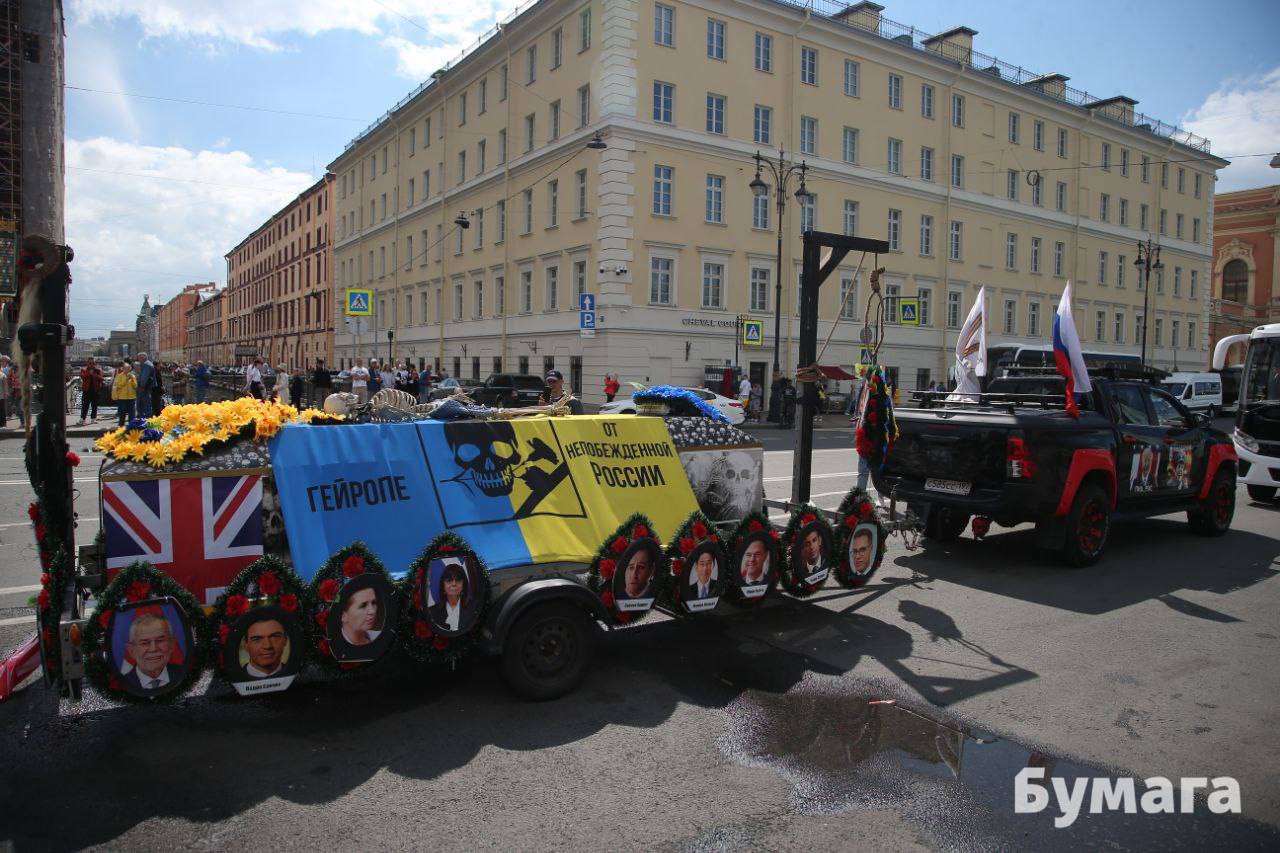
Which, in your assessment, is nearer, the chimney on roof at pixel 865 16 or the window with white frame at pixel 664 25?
the window with white frame at pixel 664 25

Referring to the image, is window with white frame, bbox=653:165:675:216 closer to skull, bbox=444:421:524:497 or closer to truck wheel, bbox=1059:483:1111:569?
truck wheel, bbox=1059:483:1111:569

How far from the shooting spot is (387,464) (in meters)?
4.82

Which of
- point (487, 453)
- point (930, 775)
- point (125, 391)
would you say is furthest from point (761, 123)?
point (930, 775)

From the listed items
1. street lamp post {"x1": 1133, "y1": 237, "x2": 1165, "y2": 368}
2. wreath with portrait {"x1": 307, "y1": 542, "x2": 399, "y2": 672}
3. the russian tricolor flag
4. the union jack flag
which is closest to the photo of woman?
wreath with portrait {"x1": 307, "y1": 542, "x2": 399, "y2": 672}

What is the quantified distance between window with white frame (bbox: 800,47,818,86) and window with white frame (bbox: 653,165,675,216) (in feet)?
25.1

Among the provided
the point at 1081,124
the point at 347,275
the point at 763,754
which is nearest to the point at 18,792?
the point at 763,754

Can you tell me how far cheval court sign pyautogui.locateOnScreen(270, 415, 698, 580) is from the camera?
180 inches

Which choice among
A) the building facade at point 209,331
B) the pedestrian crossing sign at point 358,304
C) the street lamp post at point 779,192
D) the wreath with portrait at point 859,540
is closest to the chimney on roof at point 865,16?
the street lamp post at point 779,192

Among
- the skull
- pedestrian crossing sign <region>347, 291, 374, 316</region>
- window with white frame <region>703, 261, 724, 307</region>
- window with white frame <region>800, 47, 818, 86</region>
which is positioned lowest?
the skull

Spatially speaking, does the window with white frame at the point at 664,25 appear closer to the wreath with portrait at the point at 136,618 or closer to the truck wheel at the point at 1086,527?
the truck wheel at the point at 1086,527

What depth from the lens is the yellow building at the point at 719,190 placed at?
30.1 m

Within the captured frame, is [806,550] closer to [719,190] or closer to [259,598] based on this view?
[259,598]

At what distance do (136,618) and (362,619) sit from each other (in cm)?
103

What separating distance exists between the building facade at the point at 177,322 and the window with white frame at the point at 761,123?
115631 millimetres
